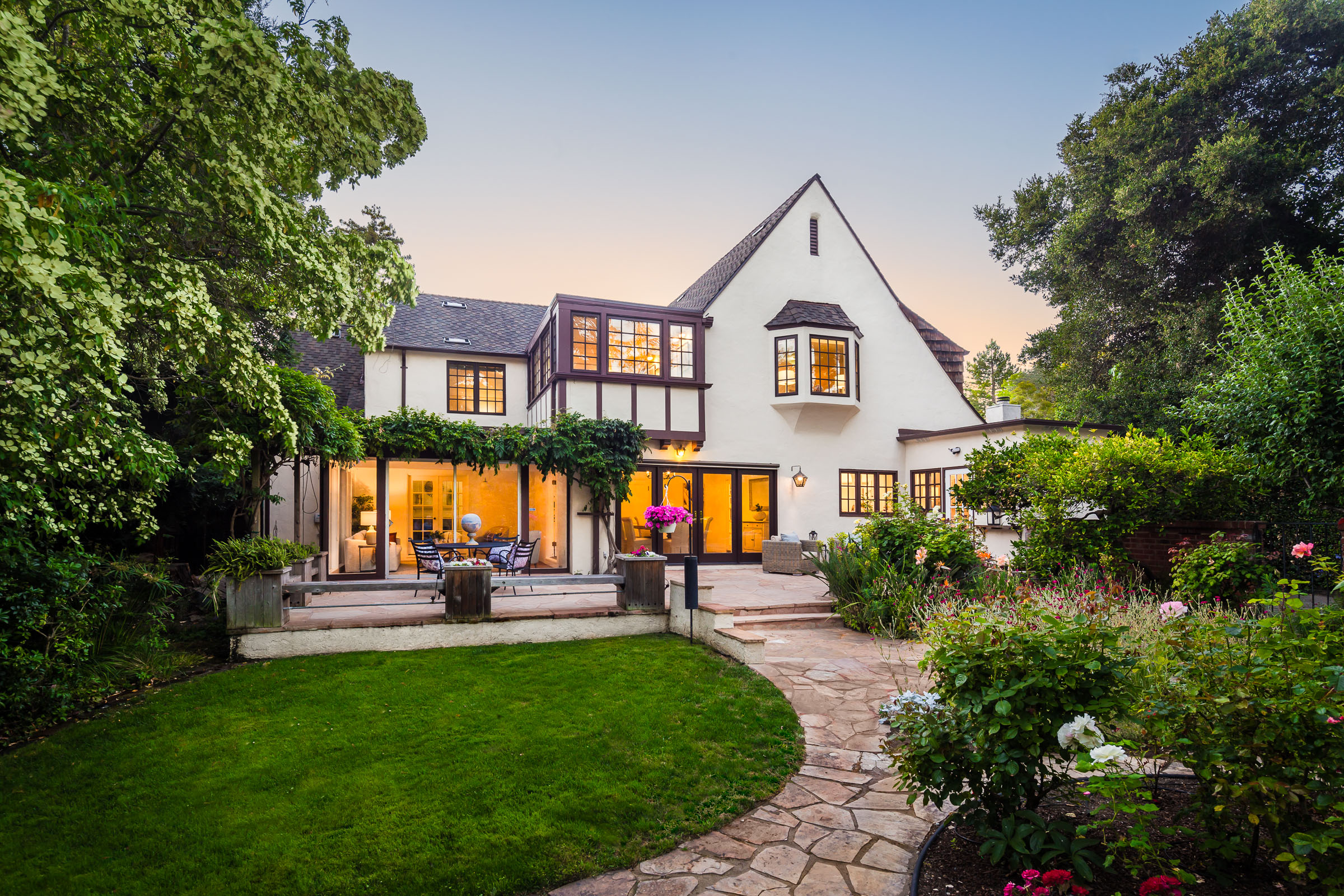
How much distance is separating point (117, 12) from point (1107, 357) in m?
20.2

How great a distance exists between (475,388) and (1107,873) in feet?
49.3

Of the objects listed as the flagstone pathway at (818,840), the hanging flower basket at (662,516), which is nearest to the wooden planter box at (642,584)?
the hanging flower basket at (662,516)

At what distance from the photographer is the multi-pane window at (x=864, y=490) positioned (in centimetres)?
1533

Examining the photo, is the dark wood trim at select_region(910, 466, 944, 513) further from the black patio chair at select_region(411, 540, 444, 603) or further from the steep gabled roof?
the black patio chair at select_region(411, 540, 444, 603)

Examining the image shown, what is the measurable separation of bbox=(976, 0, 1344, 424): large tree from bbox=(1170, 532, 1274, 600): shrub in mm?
6709

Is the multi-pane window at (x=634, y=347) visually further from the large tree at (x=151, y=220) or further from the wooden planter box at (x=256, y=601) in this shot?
the wooden planter box at (x=256, y=601)

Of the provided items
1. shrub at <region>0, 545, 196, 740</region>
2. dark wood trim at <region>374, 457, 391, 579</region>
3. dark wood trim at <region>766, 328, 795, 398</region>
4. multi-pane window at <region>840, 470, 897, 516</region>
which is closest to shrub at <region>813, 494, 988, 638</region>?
dark wood trim at <region>766, 328, 795, 398</region>

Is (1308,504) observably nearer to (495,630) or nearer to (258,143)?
(495,630)

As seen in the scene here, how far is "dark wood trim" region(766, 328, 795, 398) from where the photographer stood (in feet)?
47.9

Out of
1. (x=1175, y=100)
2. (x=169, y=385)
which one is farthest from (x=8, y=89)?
(x=1175, y=100)

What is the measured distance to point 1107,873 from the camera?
8.77ft

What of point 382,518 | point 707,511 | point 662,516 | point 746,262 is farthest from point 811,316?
point 382,518

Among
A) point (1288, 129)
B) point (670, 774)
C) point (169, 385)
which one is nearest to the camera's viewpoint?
point (670, 774)

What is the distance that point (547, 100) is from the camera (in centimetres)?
1377
